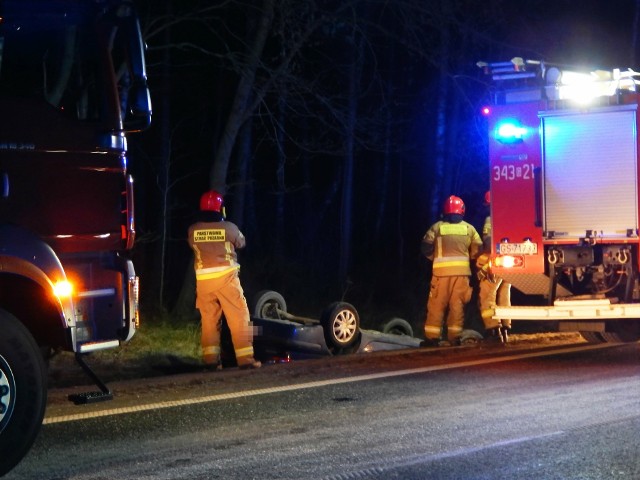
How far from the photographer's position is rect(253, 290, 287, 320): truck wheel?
11812mm

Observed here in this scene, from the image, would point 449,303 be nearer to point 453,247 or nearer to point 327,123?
point 453,247

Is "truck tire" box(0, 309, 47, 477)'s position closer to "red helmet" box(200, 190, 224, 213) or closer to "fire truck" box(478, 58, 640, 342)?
"red helmet" box(200, 190, 224, 213)

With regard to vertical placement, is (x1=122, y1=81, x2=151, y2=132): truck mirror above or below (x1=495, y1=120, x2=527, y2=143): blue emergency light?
below

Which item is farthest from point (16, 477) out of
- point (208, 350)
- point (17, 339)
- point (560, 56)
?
point (560, 56)

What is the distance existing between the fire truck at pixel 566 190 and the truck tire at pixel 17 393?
21.1ft

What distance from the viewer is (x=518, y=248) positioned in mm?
11312

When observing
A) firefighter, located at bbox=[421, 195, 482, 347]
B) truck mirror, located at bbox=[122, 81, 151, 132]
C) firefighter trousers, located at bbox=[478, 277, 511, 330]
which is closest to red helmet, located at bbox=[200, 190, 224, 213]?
firefighter, located at bbox=[421, 195, 482, 347]

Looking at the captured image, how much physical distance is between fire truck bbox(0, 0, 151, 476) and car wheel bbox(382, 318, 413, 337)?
22.0 ft

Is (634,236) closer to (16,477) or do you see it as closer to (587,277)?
(587,277)

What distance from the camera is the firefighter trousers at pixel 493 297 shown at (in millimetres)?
11680

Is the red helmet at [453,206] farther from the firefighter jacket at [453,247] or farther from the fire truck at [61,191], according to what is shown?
the fire truck at [61,191]

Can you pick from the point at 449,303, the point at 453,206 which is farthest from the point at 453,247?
the point at 449,303

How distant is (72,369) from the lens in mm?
10727

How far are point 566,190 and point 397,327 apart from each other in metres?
3.00
